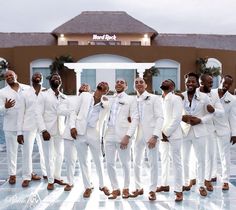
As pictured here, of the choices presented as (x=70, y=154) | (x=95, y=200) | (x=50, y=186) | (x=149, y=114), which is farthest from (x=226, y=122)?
(x=50, y=186)

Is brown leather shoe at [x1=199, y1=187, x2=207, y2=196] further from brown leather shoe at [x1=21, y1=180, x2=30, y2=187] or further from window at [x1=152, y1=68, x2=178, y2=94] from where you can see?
window at [x1=152, y1=68, x2=178, y2=94]

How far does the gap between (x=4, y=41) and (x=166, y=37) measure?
13.2 m

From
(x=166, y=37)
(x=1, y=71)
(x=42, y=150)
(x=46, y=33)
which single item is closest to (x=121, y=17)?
(x=166, y=37)

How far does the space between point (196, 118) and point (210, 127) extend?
0.44m

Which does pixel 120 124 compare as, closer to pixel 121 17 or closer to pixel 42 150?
pixel 42 150

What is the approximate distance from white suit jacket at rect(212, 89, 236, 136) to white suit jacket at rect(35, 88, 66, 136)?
2.45 m

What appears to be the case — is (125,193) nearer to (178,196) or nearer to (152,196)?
(152,196)

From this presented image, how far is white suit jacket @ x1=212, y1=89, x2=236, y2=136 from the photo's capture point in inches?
255

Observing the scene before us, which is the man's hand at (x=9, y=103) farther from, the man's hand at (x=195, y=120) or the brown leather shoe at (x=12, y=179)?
the man's hand at (x=195, y=120)

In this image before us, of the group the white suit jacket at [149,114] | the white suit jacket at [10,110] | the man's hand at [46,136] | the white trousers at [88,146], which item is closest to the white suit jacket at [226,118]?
the white suit jacket at [149,114]

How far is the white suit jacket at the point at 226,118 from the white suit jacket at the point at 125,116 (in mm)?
1409

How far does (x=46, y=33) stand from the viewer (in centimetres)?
3484

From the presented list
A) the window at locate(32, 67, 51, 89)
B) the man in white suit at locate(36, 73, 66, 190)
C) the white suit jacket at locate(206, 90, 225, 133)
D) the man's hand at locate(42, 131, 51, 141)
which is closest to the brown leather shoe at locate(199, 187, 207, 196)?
the white suit jacket at locate(206, 90, 225, 133)

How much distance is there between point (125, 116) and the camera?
5.95m
